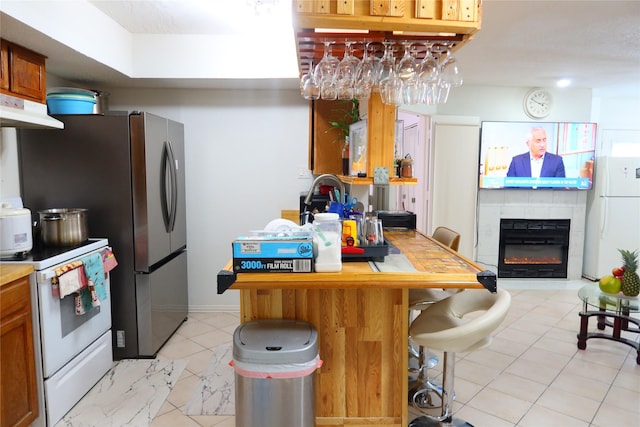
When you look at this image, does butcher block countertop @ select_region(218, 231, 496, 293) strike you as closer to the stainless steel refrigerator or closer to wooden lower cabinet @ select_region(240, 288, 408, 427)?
wooden lower cabinet @ select_region(240, 288, 408, 427)

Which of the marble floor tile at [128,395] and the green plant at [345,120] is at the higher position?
the green plant at [345,120]

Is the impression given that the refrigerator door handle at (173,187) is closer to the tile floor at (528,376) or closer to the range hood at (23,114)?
the range hood at (23,114)

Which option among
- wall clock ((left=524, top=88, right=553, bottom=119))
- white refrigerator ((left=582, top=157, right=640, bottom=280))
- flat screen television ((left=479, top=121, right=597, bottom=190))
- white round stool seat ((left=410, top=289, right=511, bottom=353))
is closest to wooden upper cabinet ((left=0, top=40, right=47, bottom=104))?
white round stool seat ((left=410, top=289, right=511, bottom=353))

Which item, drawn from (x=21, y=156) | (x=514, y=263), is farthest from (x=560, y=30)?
(x=21, y=156)

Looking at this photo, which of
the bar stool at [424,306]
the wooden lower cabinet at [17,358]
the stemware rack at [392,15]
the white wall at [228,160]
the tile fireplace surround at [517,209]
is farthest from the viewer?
the tile fireplace surround at [517,209]

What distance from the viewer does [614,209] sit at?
519cm

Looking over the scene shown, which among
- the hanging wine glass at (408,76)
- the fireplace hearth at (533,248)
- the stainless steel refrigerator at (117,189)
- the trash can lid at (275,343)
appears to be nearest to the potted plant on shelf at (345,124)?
the hanging wine glass at (408,76)

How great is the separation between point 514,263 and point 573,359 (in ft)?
7.55

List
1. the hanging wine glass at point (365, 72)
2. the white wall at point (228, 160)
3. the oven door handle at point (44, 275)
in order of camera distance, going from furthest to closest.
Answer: the white wall at point (228, 160), the oven door handle at point (44, 275), the hanging wine glass at point (365, 72)

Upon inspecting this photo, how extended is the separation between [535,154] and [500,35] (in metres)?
2.47

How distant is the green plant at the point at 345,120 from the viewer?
3033 mm

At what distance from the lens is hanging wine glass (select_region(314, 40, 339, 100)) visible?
2.11 m

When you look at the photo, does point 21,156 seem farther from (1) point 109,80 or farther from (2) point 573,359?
(2) point 573,359

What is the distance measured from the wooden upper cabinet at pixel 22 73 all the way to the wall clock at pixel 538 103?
5059 millimetres
